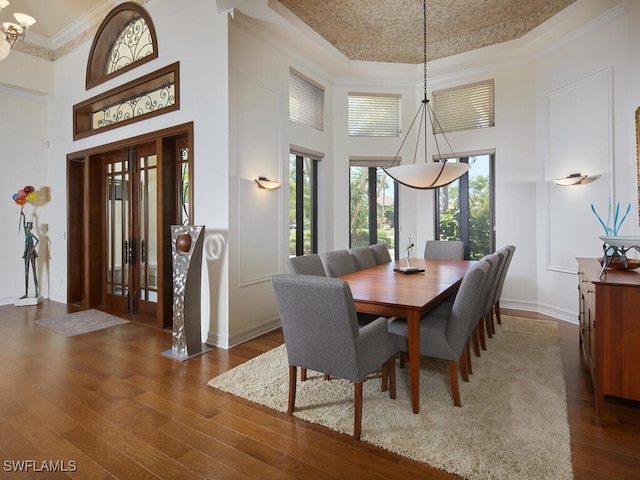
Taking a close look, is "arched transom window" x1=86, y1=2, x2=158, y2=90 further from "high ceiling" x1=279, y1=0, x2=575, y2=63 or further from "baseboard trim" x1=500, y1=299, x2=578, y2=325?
"baseboard trim" x1=500, y1=299, x2=578, y2=325

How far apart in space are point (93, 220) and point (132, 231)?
104 centimetres

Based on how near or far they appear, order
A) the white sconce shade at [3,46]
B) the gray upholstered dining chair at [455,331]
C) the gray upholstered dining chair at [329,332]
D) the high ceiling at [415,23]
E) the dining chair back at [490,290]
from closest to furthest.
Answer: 1. the gray upholstered dining chair at [329,332]
2. the gray upholstered dining chair at [455,331]
3. the white sconce shade at [3,46]
4. the dining chair back at [490,290]
5. the high ceiling at [415,23]

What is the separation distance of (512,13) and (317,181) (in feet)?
11.2

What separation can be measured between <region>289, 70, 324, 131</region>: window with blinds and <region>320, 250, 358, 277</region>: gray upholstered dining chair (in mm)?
2264

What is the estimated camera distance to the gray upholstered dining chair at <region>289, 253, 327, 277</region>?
2.91 metres

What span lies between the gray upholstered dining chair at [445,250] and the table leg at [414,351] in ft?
9.39

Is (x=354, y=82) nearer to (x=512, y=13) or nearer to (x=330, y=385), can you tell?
(x=512, y=13)

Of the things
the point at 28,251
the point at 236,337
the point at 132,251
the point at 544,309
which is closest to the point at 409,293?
the point at 236,337

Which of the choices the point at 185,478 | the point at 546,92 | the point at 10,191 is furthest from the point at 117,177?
the point at 546,92

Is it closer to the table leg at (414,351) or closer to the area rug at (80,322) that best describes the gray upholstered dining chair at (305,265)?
the table leg at (414,351)

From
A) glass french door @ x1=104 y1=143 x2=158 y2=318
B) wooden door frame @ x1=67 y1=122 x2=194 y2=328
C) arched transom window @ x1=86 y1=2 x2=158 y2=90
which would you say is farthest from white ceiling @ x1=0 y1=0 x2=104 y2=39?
glass french door @ x1=104 y1=143 x2=158 y2=318

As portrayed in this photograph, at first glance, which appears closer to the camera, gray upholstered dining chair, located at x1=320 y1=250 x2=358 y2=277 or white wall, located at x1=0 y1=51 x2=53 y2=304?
Result: gray upholstered dining chair, located at x1=320 y1=250 x2=358 y2=277

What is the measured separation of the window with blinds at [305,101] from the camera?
4906mm

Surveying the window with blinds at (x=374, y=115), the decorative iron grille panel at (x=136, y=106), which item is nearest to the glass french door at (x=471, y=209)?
the window with blinds at (x=374, y=115)
